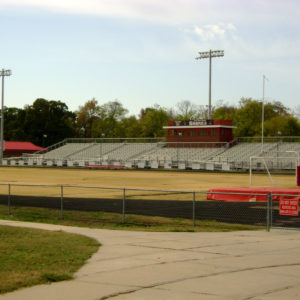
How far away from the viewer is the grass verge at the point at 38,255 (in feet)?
28.2

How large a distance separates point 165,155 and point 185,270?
67246 millimetres

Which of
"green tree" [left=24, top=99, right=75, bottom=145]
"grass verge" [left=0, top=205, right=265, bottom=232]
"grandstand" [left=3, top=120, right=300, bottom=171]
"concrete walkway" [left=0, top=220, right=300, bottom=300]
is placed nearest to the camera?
"concrete walkway" [left=0, top=220, right=300, bottom=300]

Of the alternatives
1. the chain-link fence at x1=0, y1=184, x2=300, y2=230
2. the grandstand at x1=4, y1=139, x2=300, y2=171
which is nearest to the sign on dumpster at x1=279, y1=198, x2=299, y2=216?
the chain-link fence at x1=0, y1=184, x2=300, y2=230

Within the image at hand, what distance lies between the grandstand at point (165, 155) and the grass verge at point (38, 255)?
46999mm

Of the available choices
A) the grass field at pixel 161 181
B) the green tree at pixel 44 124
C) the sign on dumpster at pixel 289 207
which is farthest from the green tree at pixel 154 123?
the sign on dumpster at pixel 289 207

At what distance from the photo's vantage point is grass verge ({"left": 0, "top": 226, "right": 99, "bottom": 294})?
338 inches

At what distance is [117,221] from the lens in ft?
58.9

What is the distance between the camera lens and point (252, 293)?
764 centimetres

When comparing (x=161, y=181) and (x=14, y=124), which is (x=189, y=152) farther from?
(x=14, y=124)

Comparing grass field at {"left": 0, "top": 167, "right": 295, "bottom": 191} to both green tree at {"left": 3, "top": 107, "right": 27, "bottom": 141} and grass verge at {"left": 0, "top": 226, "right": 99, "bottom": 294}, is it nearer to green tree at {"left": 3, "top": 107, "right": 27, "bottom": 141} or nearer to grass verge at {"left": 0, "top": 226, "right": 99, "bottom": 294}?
grass verge at {"left": 0, "top": 226, "right": 99, "bottom": 294}

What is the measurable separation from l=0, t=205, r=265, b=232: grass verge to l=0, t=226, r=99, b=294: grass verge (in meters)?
2.90

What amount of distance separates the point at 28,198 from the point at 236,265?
1808 cm

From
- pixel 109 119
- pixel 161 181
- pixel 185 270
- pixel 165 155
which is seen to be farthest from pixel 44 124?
pixel 185 270

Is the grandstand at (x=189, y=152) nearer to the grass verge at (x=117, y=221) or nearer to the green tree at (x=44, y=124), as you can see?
the green tree at (x=44, y=124)
